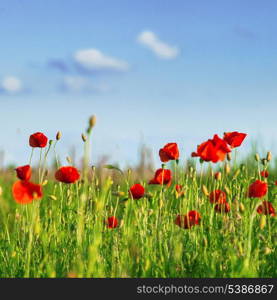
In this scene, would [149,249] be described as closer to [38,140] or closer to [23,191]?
[23,191]

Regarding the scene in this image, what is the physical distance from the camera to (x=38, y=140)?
2.96 meters

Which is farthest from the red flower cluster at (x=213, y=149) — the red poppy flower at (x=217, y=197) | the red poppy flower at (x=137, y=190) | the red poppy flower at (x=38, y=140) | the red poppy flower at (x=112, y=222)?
the red poppy flower at (x=38, y=140)

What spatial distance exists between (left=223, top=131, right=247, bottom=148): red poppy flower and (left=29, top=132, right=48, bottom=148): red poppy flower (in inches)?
39.0

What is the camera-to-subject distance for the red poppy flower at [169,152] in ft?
9.57

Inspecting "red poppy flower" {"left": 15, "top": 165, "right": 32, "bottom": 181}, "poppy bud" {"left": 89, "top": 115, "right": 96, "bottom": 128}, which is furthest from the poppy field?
"poppy bud" {"left": 89, "top": 115, "right": 96, "bottom": 128}

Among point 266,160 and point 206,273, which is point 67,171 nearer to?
point 206,273

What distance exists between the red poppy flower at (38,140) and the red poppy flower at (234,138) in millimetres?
991

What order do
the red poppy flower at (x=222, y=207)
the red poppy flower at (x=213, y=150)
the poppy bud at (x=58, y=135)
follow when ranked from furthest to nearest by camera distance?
the poppy bud at (x=58, y=135) < the red poppy flower at (x=222, y=207) < the red poppy flower at (x=213, y=150)

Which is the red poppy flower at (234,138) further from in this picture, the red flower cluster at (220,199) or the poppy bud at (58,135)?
the poppy bud at (58,135)

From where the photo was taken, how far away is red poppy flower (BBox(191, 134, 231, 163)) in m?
2.57

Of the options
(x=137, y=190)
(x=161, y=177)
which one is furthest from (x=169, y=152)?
(x=137, y=190)
